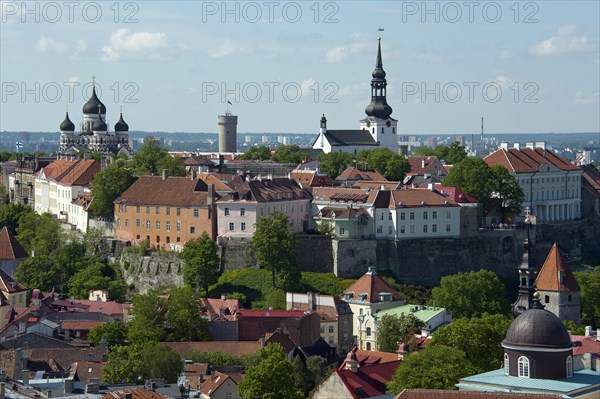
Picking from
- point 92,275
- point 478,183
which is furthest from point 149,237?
point 478,183

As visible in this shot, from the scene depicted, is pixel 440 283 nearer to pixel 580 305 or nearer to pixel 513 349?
pixel 580 305

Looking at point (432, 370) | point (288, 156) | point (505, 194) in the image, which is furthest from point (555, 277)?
point (288, 156)

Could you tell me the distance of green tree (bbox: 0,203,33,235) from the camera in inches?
4254

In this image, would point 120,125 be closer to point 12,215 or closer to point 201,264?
point 12,215

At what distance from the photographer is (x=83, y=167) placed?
112 m

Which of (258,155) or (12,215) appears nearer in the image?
(12,215)

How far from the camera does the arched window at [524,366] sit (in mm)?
52031

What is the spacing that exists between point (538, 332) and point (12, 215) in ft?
210

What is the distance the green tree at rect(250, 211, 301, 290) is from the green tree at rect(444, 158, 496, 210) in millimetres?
16152

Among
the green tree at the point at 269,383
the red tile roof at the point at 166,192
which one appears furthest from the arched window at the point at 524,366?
the red tile roof at the point at 166,192

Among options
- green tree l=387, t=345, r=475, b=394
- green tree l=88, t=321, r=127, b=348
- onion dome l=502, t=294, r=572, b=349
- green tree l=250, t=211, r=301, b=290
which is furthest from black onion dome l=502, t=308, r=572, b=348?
green tree l=250, t=211, r=301, b=290

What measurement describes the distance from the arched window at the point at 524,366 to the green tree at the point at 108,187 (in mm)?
51072

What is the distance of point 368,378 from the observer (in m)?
61.8

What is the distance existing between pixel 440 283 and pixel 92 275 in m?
20.3
